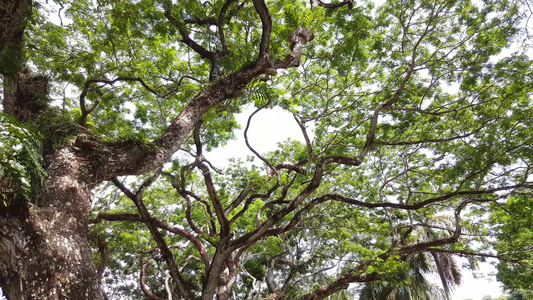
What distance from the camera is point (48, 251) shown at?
2029 millimetres

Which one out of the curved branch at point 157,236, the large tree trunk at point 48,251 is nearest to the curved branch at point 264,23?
the large tree trunk at point 48,251

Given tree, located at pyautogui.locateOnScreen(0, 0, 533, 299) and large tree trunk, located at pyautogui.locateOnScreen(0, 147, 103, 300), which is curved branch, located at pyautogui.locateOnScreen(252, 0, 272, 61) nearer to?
tree, located at pyautogui.locateOnScreen(0, 0, 533, 299)

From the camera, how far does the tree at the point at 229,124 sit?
2.38 meters

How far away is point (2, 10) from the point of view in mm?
2684

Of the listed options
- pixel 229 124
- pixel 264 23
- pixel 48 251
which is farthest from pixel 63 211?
pixel 229 124

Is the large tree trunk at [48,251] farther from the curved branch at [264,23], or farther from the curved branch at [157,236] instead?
the curved branch at [157,236]

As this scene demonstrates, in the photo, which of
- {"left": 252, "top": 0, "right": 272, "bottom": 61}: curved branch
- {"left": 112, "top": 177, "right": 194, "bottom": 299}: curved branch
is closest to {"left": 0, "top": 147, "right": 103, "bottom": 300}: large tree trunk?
{"left": 252, "top": 0, "right": 272, "bottom": 61}: curved branch

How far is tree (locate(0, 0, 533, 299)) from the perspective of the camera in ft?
7.82

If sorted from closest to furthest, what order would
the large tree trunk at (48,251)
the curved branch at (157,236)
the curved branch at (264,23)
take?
the large tree trunk at (48,251) < the curved branch at (264,23) < the curved branch at (157,236)

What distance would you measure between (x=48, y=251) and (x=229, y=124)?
559 cm

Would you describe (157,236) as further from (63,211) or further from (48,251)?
(48,251)

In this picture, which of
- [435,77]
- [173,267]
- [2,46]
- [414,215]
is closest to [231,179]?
[173,267]

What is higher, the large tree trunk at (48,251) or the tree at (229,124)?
the tree at (229,124)

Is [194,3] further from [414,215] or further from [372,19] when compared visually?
[414,215]
